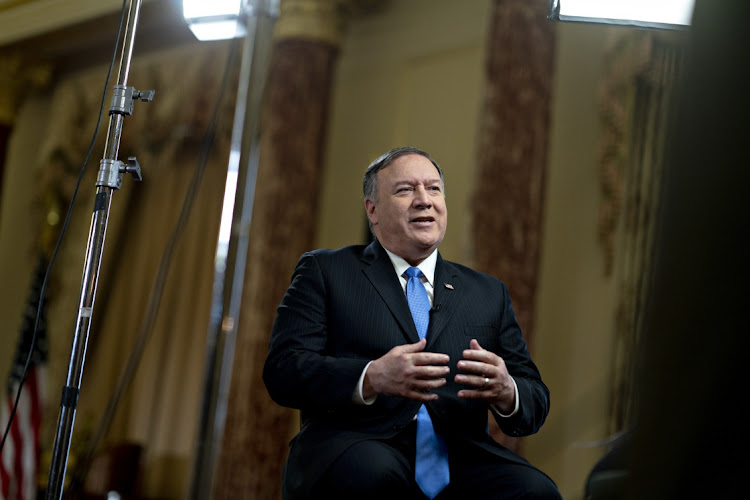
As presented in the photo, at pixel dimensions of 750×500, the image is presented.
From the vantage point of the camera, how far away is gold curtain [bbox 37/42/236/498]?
7.66 meters

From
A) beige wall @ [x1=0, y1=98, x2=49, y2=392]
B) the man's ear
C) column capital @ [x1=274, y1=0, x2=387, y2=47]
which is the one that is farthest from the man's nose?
beige wall @ [x1=0, y1=98, x2=49, y2=392]

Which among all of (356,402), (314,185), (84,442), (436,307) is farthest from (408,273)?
(84,442)

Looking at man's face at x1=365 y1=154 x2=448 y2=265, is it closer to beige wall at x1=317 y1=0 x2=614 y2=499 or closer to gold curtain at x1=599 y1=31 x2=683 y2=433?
beige wall at x1=317 y1=0 x2=614 y2=499

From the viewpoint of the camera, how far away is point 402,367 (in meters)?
1.89

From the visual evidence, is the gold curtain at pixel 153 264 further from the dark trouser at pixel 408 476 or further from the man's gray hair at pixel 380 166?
the dark trouser at pixel 408 476

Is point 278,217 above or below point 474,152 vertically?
below

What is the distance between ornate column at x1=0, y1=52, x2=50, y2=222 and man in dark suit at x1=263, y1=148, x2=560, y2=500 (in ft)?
27.7

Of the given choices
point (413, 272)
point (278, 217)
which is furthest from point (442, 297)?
point (278, 217)

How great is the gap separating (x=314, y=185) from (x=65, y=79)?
177 inches

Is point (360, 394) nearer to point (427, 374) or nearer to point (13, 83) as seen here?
point (427, 374)

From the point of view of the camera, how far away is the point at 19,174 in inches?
378

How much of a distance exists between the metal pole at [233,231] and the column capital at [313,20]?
4669 millimetres

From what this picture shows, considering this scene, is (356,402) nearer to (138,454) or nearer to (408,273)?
(408,273)

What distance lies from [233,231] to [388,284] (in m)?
0.45
